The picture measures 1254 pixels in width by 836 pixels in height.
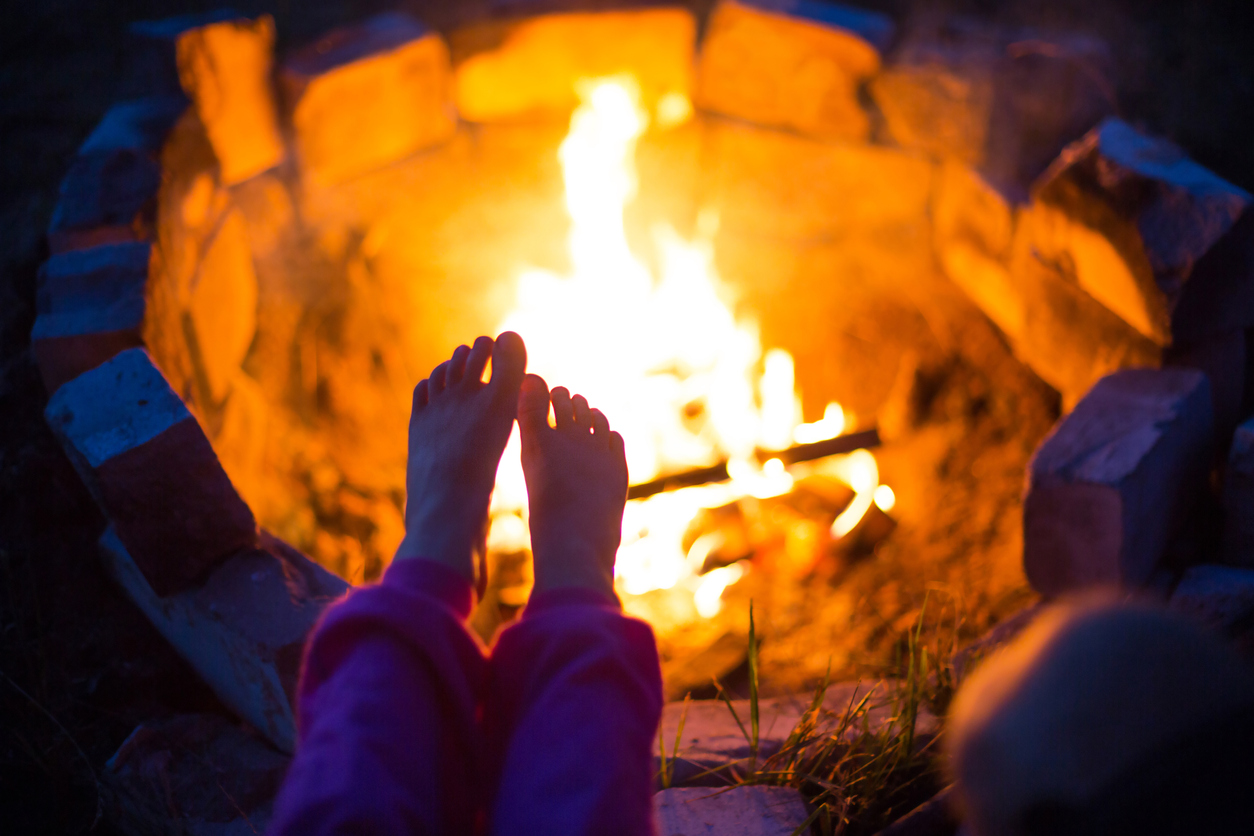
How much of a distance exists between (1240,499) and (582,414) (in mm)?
1268

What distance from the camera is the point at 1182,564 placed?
62.7 inches

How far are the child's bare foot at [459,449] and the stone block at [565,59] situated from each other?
1291 mm

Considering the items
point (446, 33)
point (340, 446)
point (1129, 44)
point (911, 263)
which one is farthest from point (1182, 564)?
point (446, 33)

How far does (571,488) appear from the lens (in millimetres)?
1450

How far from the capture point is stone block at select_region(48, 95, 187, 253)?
1.60 metres

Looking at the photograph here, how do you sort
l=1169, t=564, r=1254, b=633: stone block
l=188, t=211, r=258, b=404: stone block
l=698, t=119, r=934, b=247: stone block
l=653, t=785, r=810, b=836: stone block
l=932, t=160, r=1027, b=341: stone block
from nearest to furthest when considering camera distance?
l=653, t=785, r=810, b=836: stone block < l=1169, t=564, r=1254, b=633: stone block < l=188, t=211, r=258, b=404: stone block < l=932, t=160, r=1027, b=341: stone block < l=698, t=119, r=934, b=247: stone block

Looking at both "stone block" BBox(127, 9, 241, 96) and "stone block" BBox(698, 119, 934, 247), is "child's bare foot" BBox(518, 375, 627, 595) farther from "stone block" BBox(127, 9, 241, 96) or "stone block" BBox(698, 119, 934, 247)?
"stone block" BBox(698, 119, 934, 247)

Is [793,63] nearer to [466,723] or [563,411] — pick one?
[563,411]

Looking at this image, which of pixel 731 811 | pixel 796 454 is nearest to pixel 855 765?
pixel 731 811

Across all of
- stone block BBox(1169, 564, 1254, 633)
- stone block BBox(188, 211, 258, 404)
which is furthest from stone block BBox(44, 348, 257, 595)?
stone block BBox(1169, 564, 1254, 633)

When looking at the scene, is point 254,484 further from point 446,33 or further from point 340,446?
point 446,33

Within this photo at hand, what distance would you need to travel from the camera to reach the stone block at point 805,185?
252cm

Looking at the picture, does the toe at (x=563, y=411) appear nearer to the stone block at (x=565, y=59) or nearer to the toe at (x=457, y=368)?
the toe at (x=457, y=368)

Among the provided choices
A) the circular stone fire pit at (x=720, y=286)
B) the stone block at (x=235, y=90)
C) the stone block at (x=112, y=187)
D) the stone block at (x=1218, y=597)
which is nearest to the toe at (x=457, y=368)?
the circular stone fire pit at (x=720, y=286)
